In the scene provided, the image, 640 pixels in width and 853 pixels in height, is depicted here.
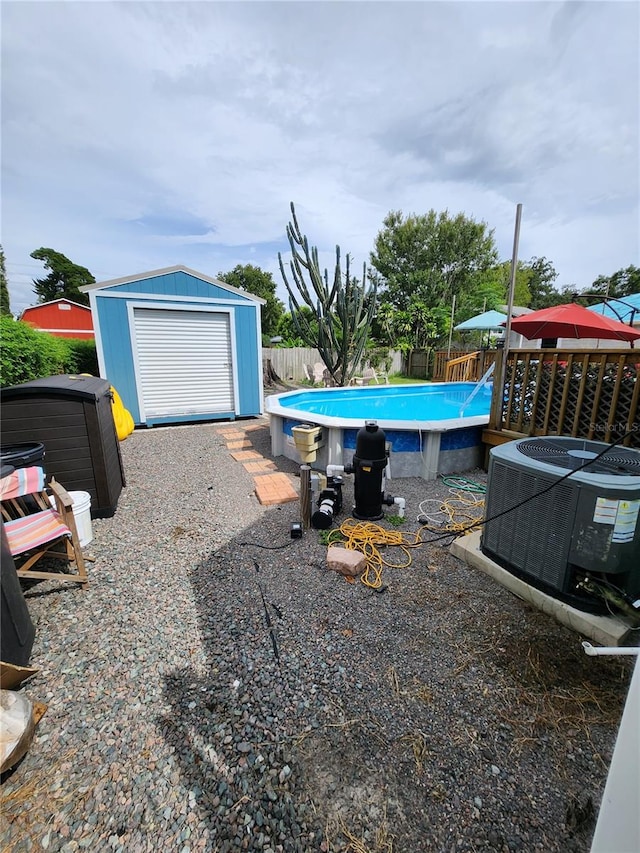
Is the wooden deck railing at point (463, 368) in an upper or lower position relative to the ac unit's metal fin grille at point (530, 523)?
upper

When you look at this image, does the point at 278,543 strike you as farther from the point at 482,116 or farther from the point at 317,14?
the point at 482,116

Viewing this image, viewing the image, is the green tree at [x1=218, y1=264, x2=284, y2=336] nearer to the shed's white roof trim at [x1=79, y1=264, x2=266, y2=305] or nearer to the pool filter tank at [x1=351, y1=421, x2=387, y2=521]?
the shed's white roof trim at [x1=79, y1=264, x2=266, y2=305]

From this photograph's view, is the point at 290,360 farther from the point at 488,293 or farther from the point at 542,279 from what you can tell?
the point at 542,279

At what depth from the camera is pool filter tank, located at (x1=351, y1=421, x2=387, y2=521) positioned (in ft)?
10.7

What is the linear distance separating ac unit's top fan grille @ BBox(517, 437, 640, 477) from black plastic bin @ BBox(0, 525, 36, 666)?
120 inches

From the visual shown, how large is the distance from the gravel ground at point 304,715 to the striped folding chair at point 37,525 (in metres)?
0.22

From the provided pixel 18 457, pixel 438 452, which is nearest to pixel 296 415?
pixel 438 452

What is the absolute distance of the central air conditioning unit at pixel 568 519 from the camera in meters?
1.91

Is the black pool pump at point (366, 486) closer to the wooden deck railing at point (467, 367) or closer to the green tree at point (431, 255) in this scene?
the wooden deck railing at point (467, 367)

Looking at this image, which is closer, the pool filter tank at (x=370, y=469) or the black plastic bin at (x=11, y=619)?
the black plastic bin at (x=11, y=619)

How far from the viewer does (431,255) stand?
926 inches

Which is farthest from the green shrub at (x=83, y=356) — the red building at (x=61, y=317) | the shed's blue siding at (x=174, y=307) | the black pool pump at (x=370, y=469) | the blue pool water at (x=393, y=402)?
the red building at (x=61, y=317)

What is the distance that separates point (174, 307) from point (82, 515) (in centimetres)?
544

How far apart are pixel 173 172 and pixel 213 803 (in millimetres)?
8427
